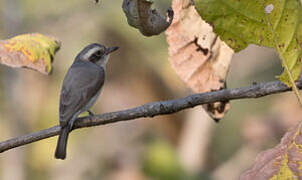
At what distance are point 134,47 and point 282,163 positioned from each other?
567 centimetres

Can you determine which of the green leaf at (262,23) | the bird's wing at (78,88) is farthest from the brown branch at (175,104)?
the bird's wing at (78,88)

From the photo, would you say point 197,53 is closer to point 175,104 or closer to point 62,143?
point 175,104

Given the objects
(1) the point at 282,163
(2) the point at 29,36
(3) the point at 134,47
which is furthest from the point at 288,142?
(3) the point at 134,47

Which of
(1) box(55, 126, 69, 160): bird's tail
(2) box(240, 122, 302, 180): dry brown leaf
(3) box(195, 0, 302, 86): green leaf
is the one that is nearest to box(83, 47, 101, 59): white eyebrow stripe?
(1) box(55, 126, 69, 160): bird's tail

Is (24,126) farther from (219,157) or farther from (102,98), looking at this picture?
(219,157)

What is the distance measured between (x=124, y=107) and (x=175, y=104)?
14.4ft

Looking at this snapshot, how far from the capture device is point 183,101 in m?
2.79

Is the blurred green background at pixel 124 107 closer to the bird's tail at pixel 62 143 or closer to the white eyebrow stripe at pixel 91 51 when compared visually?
the white eyebrow stripe at pixel 91 51

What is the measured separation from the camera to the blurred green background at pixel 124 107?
5.78 metres

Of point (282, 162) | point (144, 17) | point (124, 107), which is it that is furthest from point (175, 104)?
point (124, 107)

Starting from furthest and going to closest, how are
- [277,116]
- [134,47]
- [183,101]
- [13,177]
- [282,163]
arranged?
[134,47], [277,116], [13,177], [183,101], [282,163]

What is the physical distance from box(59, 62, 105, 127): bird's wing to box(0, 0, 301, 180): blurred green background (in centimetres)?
84

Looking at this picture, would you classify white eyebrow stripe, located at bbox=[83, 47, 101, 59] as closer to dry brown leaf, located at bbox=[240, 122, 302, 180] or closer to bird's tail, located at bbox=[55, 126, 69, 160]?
bird's tail, located at bbox=[55, 126, 69, 160]

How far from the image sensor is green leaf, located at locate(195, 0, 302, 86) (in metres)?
2.10
